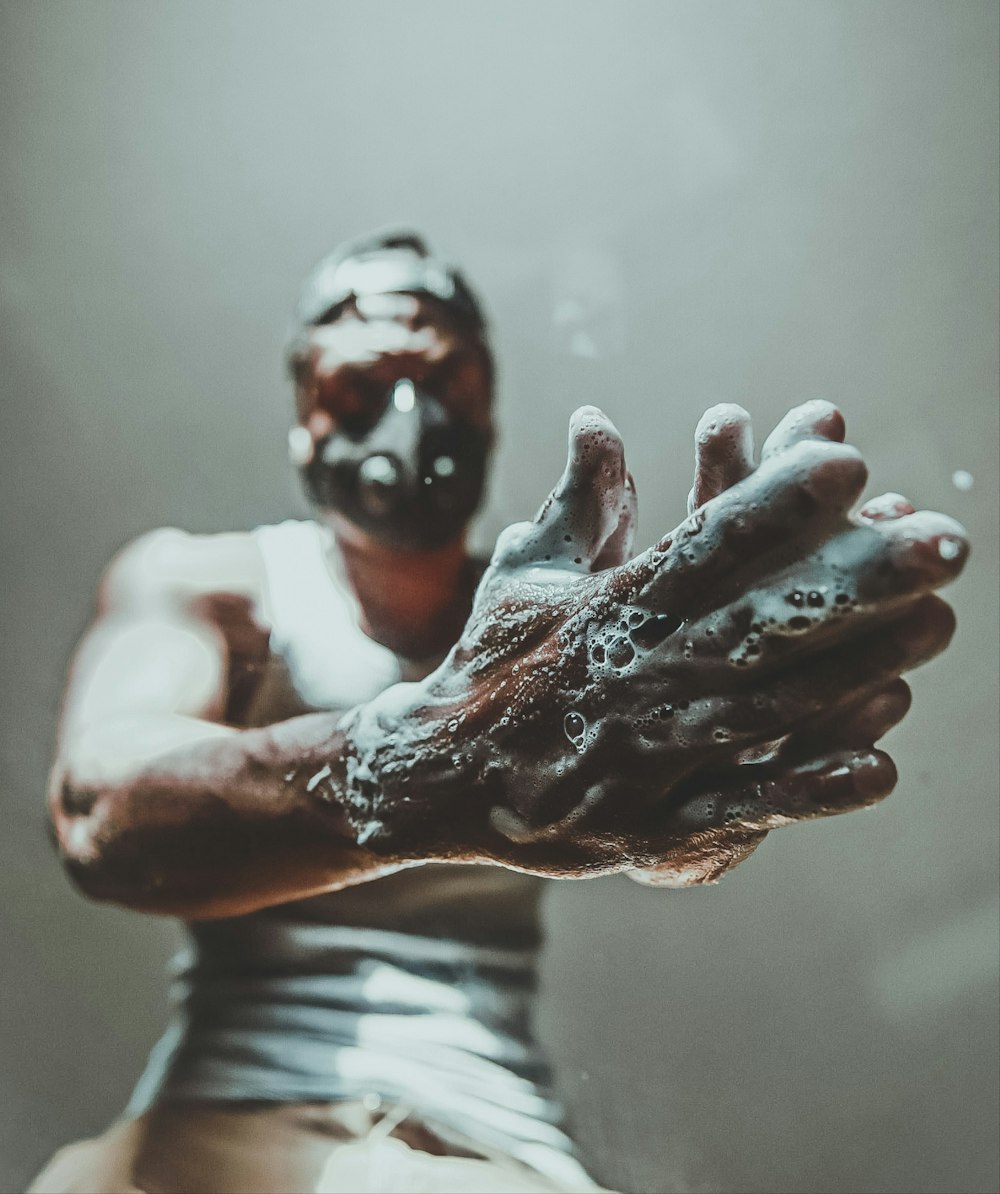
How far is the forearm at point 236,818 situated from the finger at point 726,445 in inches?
6.9

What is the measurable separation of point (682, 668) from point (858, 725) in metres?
0.06

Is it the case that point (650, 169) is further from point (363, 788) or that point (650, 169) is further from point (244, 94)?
point (363, 788)

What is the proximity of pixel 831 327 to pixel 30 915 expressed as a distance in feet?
3.78

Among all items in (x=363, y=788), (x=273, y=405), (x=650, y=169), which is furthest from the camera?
(x=273, y=405)

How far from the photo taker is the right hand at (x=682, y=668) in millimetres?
261

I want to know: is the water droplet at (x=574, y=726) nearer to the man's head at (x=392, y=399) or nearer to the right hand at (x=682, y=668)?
the right hand at (x=682, y=668)

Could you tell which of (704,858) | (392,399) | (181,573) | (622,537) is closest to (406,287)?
Result: (392,399)

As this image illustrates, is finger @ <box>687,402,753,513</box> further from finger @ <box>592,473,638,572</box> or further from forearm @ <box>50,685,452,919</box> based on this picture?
forearm @ <box>50,685,452,919</box>

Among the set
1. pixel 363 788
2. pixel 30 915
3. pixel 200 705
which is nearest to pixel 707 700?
pixel 363 788

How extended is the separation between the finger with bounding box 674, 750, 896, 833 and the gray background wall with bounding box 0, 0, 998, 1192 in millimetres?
563

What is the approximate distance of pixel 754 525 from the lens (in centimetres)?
27

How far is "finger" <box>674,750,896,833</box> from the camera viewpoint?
271 mm

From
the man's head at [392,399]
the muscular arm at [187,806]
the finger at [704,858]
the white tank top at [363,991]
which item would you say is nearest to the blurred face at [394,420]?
the man's head at [392,399]

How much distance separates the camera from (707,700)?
0.93ft
